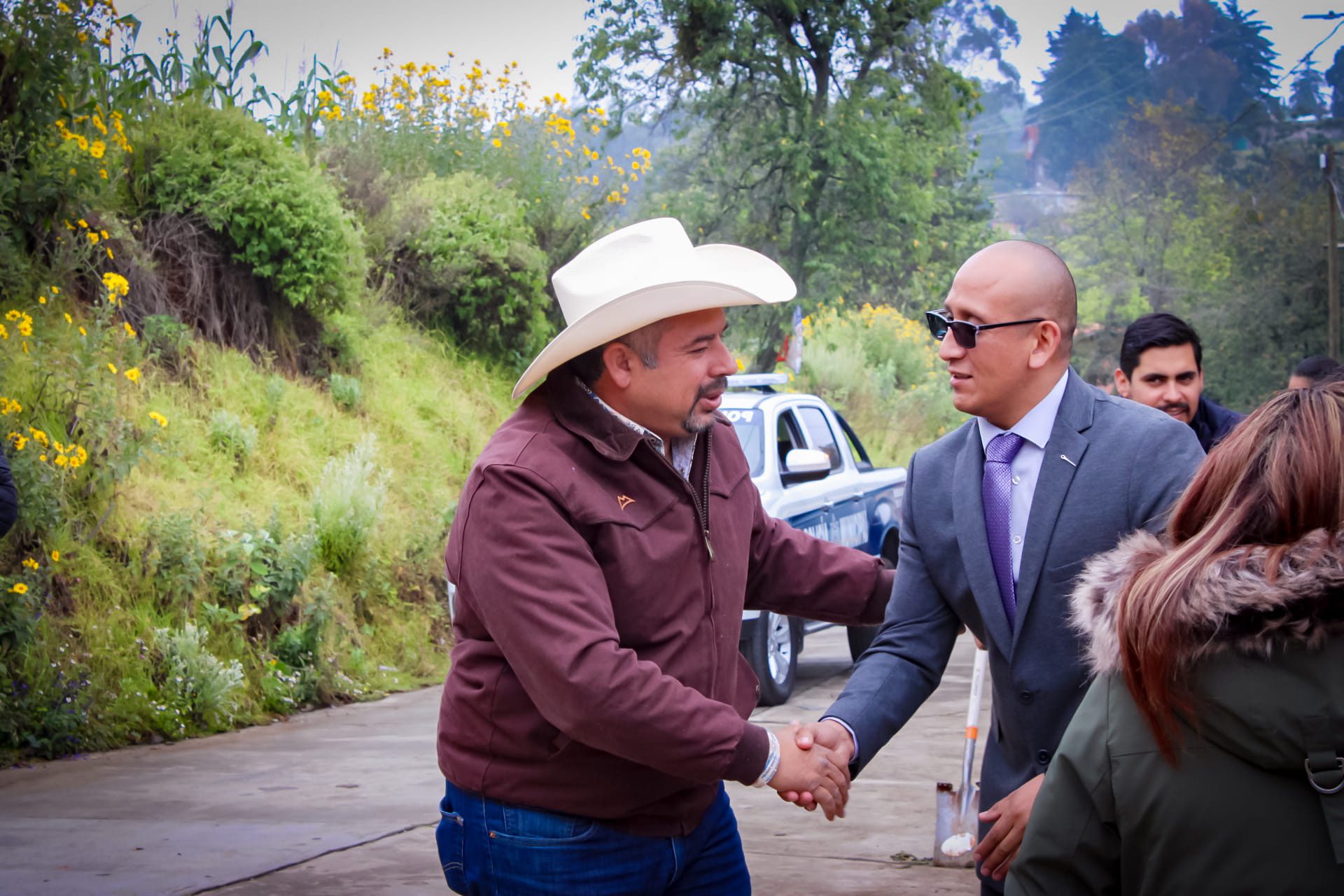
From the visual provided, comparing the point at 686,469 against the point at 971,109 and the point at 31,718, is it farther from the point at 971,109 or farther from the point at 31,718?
the point at 971,109

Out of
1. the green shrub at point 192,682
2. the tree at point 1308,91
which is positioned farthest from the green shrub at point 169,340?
the tree at point 1308,91

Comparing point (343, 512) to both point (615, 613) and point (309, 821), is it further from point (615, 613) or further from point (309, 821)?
point (615, 613)

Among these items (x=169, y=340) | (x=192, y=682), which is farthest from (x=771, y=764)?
Result: (x=169, y=340)

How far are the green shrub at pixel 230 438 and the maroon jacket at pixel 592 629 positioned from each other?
26.6 feet

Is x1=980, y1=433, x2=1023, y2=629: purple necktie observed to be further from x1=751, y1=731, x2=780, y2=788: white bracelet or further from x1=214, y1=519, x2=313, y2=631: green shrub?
x1=214, y1=519, x2=313, y2=631: green shrub

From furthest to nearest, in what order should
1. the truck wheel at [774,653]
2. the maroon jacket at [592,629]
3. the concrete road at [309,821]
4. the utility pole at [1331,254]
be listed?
the utility pole at [1331,254], the truck wheel at [774,653], the concrete road at [309,821], the maroon jacket at [592,629]

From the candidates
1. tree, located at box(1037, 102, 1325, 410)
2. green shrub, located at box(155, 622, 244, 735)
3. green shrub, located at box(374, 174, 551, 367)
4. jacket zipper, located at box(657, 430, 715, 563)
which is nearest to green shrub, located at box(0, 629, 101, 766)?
green shrub, located at box(155, 622, 244, 735)

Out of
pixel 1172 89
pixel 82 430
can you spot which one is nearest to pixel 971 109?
pixel 82 430

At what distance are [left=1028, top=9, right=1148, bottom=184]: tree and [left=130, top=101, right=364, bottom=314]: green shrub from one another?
110380 mm

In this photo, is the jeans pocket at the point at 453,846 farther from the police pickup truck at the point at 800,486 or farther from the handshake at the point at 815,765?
the police pickup truck at the point at 800,486

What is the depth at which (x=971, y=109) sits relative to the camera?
19.4 meters

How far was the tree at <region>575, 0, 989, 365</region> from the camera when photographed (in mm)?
18672

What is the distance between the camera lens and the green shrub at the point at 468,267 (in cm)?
1448

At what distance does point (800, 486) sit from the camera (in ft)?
31.1
